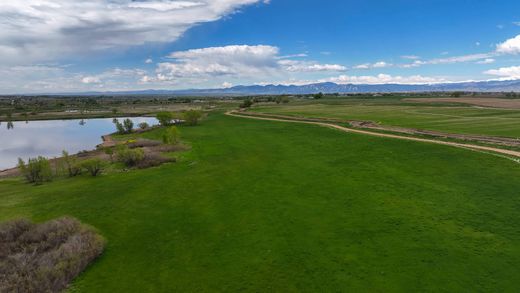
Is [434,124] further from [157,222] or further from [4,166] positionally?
[4,166]

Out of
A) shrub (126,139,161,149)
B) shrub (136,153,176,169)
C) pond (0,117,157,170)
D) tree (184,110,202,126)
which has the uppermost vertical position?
tree (184,110,202,126)

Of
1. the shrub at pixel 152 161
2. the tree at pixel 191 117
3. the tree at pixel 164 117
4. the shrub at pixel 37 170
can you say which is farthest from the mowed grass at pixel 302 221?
the tree at pixel 164 117

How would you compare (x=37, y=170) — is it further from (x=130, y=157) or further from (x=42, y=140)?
(x=42, y=140)

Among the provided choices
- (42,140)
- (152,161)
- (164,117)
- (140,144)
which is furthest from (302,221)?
(42,140)

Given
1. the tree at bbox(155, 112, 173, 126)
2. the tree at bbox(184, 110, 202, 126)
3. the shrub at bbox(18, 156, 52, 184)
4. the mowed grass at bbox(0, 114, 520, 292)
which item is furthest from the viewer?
the tree at bbox(155, 112, 173, 126)

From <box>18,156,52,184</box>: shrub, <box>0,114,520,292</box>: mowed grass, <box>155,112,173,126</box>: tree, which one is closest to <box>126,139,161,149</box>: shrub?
<box>0,114,520,292</box>: mowed grass

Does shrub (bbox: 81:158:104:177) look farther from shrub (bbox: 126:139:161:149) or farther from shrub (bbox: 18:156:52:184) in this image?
shrub (bbox: 126:139:161:149)

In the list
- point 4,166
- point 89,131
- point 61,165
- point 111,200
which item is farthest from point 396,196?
point 89,131
